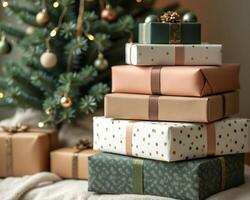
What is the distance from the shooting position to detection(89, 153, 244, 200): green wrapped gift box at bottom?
98cm

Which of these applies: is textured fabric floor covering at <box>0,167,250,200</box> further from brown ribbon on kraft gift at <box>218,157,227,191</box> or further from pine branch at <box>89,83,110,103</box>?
pine branch at <box>89,83,110,103</box>

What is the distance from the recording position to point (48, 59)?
127 centimetres

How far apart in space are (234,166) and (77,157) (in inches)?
14.0

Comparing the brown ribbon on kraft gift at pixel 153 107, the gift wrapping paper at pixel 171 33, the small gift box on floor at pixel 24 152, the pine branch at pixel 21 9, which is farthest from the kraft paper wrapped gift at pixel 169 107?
the pine branch at pixel 21 9

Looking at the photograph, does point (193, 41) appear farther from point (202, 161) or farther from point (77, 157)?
point (77, 157)

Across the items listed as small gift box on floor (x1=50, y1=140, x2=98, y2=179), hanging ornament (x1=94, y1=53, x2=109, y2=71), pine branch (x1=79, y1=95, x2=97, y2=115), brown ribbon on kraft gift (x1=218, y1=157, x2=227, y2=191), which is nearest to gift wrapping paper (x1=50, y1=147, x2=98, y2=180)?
small gift box on floor (x1=50, y1=140, x2=98, y2=179)

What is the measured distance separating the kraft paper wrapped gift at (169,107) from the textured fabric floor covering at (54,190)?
0.15 meters

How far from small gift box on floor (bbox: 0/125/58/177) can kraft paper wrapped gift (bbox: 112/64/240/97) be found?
0.25 m

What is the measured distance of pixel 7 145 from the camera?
4.07ft

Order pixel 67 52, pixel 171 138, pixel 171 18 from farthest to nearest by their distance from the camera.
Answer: pixel 67 52 < pixel 171 18 < pixel 171 138

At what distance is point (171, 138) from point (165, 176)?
78mm

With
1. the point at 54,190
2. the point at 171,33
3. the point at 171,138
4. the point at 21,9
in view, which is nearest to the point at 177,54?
the point at 171,33

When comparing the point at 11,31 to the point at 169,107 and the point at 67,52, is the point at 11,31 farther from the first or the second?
the point at 169,107

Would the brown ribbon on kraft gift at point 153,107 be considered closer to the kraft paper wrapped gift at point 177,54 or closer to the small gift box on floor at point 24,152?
the kraft paper wrapped gift at point 177,54
